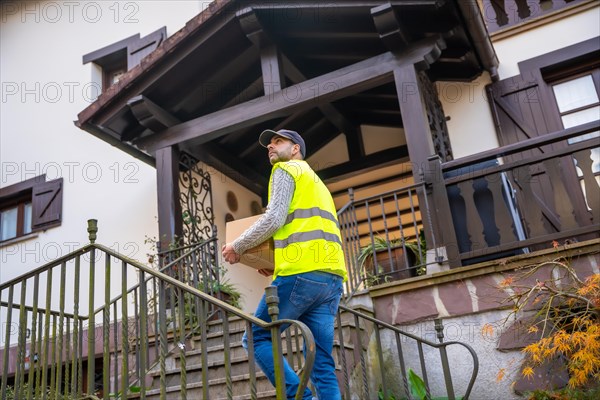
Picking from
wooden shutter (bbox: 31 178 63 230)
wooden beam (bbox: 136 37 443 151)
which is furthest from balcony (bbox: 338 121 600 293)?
wooden shutter (bbox: 31 178 63 230)

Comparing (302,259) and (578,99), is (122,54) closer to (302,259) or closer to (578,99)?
(578,99)

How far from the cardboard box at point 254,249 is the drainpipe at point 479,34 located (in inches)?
142

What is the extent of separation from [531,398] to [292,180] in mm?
2613

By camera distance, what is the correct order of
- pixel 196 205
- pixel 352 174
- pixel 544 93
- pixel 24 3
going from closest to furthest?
1. pixel 544 93
2. pixel 196 205
3. pixel 352 174
4. pixel 24 3

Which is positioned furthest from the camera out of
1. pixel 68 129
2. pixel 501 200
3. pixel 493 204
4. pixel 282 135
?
pixel 68 129

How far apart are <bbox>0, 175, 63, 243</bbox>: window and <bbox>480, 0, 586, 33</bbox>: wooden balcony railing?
264 inches

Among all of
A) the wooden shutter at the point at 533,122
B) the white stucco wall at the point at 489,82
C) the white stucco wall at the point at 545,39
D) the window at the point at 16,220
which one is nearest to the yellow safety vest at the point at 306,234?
the wooden shutter at the point at 533,122

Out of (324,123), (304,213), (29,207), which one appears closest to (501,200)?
(304,213)

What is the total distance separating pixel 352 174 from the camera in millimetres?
9070

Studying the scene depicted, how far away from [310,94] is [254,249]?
3.73 metres

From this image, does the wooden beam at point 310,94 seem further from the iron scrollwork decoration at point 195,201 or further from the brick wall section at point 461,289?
the brick wall section at point 461,289

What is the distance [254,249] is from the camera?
315 centimetres

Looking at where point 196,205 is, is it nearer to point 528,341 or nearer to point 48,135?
point 48,135

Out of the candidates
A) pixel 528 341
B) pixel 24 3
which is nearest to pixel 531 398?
pixel 528 341
